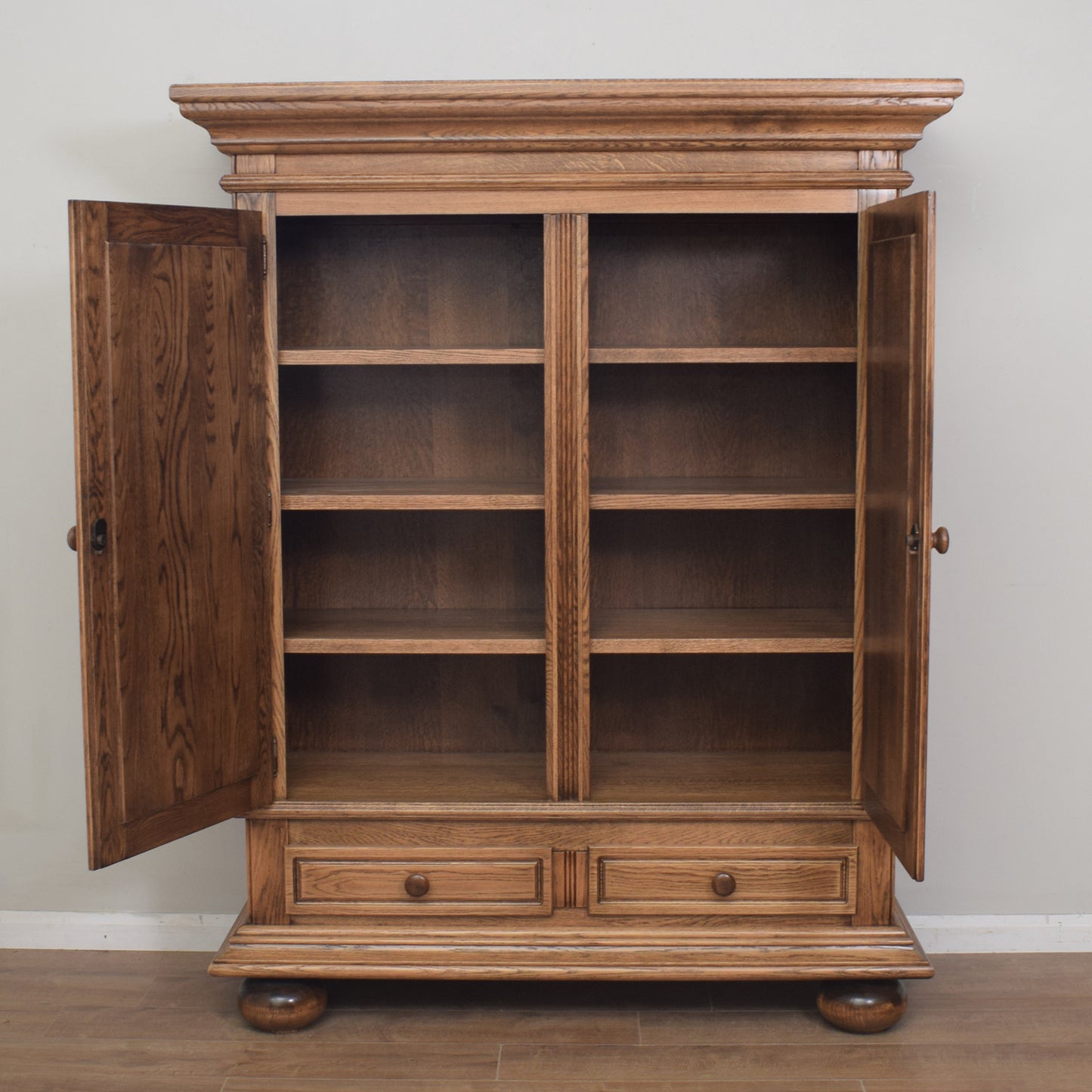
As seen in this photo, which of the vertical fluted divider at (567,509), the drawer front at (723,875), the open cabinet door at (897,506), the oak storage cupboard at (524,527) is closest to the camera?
the open cabinet door at (897,506)

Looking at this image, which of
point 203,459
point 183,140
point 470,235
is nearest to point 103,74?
point 183,140

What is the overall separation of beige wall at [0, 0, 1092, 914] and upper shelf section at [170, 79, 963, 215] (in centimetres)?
50

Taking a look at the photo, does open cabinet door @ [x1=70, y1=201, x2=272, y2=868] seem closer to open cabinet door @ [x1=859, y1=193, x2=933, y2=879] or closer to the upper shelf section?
the upper shelf section

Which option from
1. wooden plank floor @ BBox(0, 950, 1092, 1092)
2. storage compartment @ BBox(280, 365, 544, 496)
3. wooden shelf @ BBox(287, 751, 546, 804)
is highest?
storage compartment @ BBox(280, 365, 544, 496)

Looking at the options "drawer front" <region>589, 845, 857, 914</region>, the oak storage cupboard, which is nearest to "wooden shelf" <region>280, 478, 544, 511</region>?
the oak storage cupboard

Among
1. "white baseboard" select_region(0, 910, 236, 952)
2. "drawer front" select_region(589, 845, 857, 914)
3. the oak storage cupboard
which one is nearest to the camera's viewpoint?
the oak storage cupboard

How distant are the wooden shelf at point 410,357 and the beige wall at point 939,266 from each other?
2.10ft

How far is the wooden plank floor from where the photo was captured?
2338 millimetres

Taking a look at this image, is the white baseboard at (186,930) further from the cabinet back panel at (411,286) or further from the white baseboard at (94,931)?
the cabinet back panel at (411,286)

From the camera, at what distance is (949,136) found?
2762 mm

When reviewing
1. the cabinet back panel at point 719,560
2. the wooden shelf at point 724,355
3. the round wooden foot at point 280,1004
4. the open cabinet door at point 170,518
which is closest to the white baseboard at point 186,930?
the round wooden foot at point 280,1004

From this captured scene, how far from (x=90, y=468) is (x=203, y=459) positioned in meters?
0.24

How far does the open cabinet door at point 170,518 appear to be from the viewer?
2148mm

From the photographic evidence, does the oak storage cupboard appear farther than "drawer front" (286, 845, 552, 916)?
No
